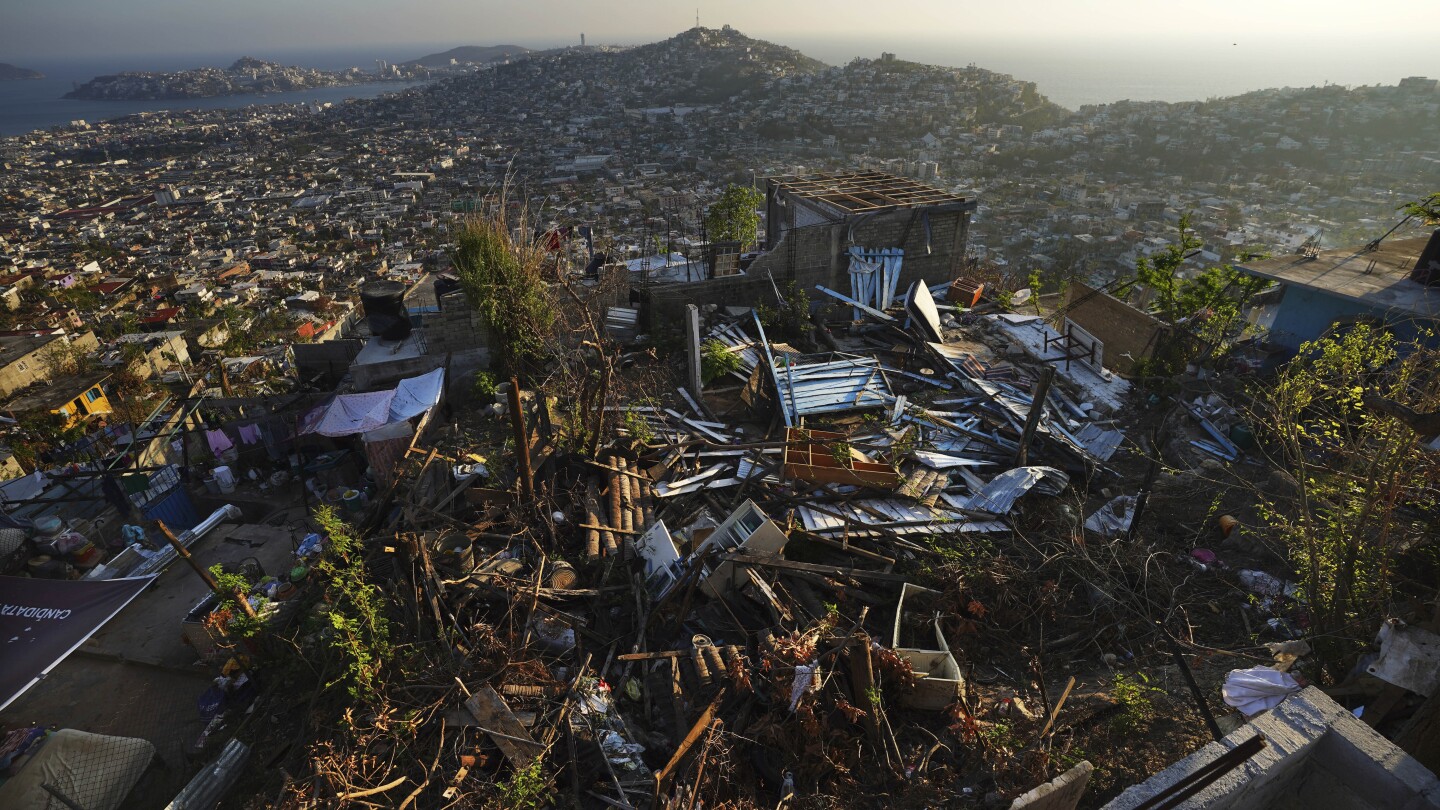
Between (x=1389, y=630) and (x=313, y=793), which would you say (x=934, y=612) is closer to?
(x=1389, y=630)

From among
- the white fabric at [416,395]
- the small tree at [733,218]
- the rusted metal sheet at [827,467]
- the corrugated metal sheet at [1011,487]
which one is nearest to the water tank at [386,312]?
the white fabric at [416,395]

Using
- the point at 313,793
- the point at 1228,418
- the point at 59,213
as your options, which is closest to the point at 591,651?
the point at 313,793

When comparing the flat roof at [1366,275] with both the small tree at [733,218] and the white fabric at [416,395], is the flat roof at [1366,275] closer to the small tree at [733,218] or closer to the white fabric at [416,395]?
the small tree at [733,218]

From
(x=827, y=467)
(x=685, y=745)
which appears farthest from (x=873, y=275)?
(x=685, y=745)

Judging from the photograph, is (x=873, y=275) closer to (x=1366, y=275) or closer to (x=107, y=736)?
(x=1366, y=275)

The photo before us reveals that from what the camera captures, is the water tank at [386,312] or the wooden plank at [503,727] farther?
the water tank at [386,312]

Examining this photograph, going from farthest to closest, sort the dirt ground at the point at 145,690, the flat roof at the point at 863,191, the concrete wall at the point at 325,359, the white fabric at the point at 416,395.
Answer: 1. the concrete wall at the point at 325,359
2. the flat roof at the point at 863,191
3. the white fabric at the point at 416,395
4. the dirt ground at the point at 145,690
